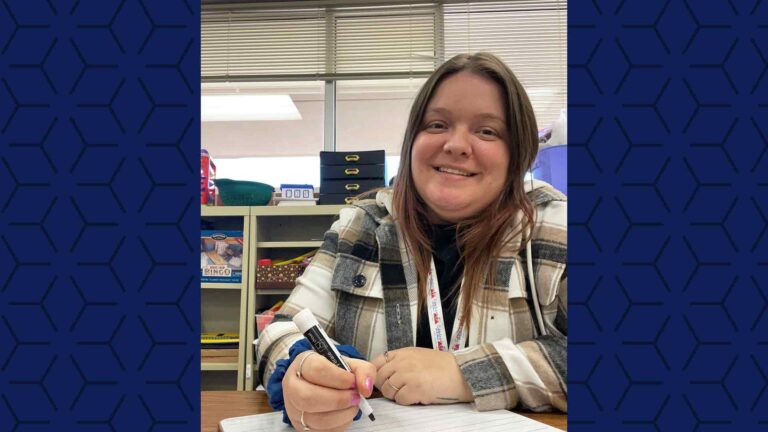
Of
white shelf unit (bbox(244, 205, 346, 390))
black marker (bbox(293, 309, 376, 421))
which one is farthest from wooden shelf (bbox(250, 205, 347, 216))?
black marker (bbox(293, 309, 376, 421))

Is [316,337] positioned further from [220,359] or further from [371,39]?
[371,39]

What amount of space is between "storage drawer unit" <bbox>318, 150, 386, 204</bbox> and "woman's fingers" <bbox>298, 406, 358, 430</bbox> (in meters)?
1.86

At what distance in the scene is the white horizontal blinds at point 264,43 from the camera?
2941 mm

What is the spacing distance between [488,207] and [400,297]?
217mm

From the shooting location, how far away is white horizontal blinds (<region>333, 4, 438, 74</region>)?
2920mm

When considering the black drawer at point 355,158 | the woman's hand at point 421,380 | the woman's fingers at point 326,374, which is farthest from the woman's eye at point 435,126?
the black drawer at point 355,158

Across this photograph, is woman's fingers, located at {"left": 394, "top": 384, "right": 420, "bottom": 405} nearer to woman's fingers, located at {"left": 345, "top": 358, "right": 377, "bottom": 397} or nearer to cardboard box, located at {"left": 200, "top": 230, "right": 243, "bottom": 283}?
woman's fingers, located at {"left": 345, "top": 358, "right": 377, "bottom": 397}

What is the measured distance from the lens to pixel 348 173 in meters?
2.30

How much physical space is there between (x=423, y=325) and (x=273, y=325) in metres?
0.25

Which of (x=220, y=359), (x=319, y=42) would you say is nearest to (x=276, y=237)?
(x=220, y=359)

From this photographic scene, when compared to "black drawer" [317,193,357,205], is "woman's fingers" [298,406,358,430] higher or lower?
lower

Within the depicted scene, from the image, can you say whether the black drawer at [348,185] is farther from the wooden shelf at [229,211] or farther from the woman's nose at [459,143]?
the woman's nose at [459,143]

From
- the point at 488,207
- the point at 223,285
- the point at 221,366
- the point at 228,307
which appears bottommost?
the point at 221,366
